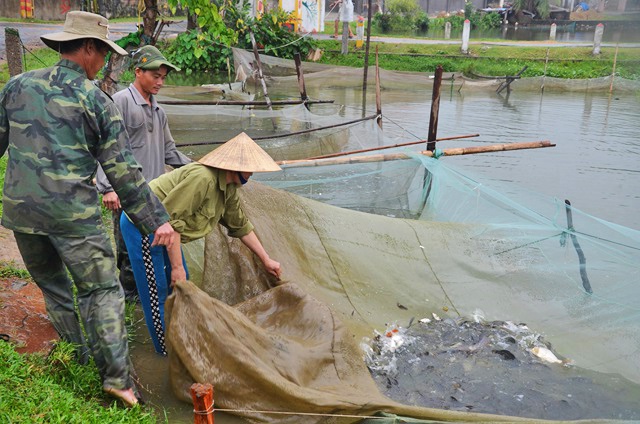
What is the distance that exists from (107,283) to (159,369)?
686mm

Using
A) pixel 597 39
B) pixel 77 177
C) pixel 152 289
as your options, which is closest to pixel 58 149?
pixel 77 177

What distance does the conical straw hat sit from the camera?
9.40 ft

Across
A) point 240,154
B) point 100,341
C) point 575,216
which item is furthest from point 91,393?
point 575,216

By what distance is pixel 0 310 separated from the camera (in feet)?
10.8

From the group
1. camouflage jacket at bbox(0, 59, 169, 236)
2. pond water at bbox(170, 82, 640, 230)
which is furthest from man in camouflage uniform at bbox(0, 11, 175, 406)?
pond water at bbox(170, 82, 640, 230)

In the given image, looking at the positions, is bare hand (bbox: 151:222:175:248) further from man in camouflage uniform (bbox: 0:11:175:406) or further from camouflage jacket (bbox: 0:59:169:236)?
camouflage jacket (bbox: 0:59:169:236)

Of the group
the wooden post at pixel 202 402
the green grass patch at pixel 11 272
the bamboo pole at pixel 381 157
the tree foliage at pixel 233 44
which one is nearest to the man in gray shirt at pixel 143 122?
the green grass patch at pixel 11 272

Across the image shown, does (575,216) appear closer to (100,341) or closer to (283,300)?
(283,300)

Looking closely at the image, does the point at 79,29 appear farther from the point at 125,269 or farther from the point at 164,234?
the point at 125,269

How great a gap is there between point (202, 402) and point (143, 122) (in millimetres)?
1881

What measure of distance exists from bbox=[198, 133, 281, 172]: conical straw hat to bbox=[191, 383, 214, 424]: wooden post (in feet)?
3.44

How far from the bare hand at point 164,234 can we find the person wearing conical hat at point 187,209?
7.0 inches

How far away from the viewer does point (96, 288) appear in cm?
254

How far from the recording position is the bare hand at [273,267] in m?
3.29
